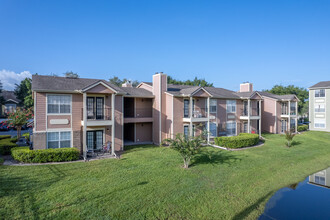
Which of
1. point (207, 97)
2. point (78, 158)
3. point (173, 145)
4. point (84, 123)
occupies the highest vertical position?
point (207, 97)

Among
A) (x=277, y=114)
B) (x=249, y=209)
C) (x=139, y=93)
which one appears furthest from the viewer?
(x=277, y=114)

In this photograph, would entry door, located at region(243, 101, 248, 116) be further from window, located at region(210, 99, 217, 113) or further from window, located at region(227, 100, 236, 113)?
window, located at region(210, 99, 217, 113)

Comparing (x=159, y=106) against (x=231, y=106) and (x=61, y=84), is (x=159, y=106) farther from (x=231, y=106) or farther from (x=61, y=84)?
(x=231, y=106)

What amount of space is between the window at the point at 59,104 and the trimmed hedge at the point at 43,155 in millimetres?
3252

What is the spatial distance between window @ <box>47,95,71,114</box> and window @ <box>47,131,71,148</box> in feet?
5.57

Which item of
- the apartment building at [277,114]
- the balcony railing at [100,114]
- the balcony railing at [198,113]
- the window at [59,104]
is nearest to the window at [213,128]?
the balcony railing at [198,113]

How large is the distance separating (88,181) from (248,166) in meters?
10.6

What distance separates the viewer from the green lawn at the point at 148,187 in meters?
7.96

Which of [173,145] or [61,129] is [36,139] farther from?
[173,145]

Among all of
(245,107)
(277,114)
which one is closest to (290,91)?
(277,114)

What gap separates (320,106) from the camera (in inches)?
1459

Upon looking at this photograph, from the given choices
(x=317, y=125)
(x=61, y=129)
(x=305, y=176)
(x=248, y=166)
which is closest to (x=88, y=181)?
(x=61, y=129)

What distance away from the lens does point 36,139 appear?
14797mm

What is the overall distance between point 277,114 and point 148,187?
2761 centimetres
